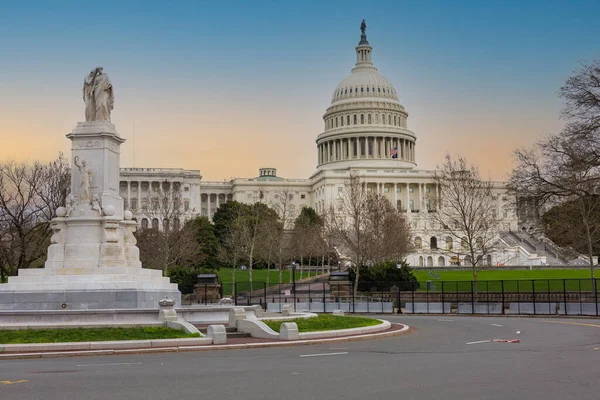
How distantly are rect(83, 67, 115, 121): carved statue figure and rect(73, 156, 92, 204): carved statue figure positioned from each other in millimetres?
2014

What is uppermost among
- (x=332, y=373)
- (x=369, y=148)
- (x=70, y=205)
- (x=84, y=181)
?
(x=369, y=148)

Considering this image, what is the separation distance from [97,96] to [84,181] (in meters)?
3.56

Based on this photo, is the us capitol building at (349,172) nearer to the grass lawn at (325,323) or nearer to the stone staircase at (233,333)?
the grass lawn at (325,323)

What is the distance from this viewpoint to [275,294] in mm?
71562

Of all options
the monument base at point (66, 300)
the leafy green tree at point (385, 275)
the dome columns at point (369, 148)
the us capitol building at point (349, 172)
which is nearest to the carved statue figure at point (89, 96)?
the monument base at point (66, 300)

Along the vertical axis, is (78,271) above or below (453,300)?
above

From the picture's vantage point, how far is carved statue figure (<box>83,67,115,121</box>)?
104ft

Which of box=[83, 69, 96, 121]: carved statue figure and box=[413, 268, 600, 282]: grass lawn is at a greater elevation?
box=[83, 69, 96, 121]: carved statue figure

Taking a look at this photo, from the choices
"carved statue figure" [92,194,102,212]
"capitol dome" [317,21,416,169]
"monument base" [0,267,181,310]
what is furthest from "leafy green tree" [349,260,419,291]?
"capitol dome" [317,21,416,169]

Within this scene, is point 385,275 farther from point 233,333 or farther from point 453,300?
point 233,333

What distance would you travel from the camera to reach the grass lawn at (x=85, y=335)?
72.7ft

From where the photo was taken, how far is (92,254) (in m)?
29.6

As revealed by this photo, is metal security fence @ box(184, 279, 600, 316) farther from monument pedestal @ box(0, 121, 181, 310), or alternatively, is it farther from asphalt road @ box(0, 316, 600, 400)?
asphalt road @ box(0, 316, 600, 400)

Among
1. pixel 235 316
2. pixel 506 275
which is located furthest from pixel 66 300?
pixel 506 275
